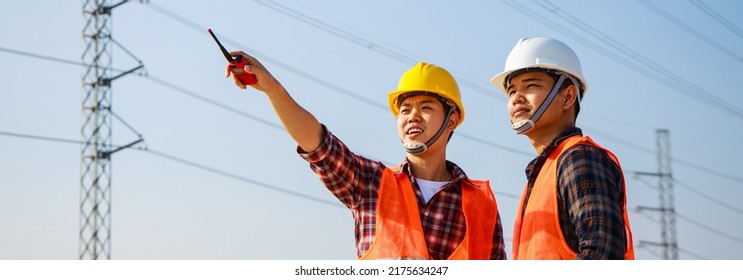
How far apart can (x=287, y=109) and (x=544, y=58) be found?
1462 mm

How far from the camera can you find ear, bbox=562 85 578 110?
517cm

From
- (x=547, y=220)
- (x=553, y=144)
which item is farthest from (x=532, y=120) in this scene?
(x=547, y=220)

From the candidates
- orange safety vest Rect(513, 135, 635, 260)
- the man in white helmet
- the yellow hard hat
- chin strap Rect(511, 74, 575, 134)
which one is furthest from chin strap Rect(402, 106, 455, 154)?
orange safety vest Rect(513, 135, 635, 260)

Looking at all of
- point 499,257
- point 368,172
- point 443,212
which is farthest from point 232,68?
point 499,257

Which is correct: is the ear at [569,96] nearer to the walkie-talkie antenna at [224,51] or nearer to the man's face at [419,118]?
the man's face at [419,118]

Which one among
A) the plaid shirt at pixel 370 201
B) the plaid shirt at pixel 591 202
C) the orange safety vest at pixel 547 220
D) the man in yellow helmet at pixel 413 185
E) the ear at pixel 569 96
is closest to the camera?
the plaid shirt at pixel 591 202

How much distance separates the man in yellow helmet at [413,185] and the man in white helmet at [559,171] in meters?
0.55

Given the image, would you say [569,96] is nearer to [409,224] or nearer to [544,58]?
[544,58]

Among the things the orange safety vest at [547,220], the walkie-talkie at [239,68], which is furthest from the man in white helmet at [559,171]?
the walkie-talkie at [239,68]

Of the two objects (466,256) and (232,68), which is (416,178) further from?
(232,68)

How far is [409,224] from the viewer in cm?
555

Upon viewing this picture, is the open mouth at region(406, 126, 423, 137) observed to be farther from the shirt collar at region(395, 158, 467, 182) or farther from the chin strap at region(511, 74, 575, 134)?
the chin strap at region(511, 74, 575, 134)

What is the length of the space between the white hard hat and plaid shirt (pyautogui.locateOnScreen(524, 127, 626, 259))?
0.88m

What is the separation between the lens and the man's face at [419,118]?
585 cm
